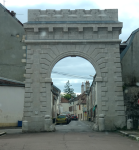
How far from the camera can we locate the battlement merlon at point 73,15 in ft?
61.3

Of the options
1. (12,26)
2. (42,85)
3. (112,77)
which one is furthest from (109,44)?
(12,26)

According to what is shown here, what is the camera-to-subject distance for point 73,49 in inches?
730

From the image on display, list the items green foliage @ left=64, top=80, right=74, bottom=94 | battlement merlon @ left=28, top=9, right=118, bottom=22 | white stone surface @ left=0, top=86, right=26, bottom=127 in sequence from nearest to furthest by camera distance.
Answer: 1. battlement merlon @ left=28, top=9, right=118, bottom=22
2. white stone surface @ left=0, top=86, right=26, bottom=127
3. green foliage @ left=64, top=80, right=74, bottom=94

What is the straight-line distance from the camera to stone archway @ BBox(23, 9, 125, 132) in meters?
17.9

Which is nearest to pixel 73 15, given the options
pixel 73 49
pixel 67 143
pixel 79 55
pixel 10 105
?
pixel 73 49

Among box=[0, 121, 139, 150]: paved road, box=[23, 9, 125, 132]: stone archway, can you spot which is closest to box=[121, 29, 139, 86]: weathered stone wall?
box=[23, 9, 125, 132]: stone archway

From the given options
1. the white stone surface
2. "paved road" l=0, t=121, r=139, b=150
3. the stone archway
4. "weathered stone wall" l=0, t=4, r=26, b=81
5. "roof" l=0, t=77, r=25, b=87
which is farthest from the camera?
"weathered stone wall" l=0, t=4, r=26, b=81

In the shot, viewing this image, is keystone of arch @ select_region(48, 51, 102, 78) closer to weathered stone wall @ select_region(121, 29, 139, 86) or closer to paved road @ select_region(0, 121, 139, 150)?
weathered stone wall @ select_region(121, 29, 139, 86)

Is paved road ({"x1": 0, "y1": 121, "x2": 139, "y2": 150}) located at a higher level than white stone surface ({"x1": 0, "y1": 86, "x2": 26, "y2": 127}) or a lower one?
lower

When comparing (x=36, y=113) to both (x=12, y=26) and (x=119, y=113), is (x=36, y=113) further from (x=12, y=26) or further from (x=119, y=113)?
(x=12, y=26)

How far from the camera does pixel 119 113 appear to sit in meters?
17.7

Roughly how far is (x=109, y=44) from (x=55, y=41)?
4.08m

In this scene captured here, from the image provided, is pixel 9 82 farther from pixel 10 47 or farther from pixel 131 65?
pixel 131 65

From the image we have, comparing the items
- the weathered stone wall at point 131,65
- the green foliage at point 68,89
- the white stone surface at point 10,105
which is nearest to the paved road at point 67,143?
the weathered stone wall at point 131,65
